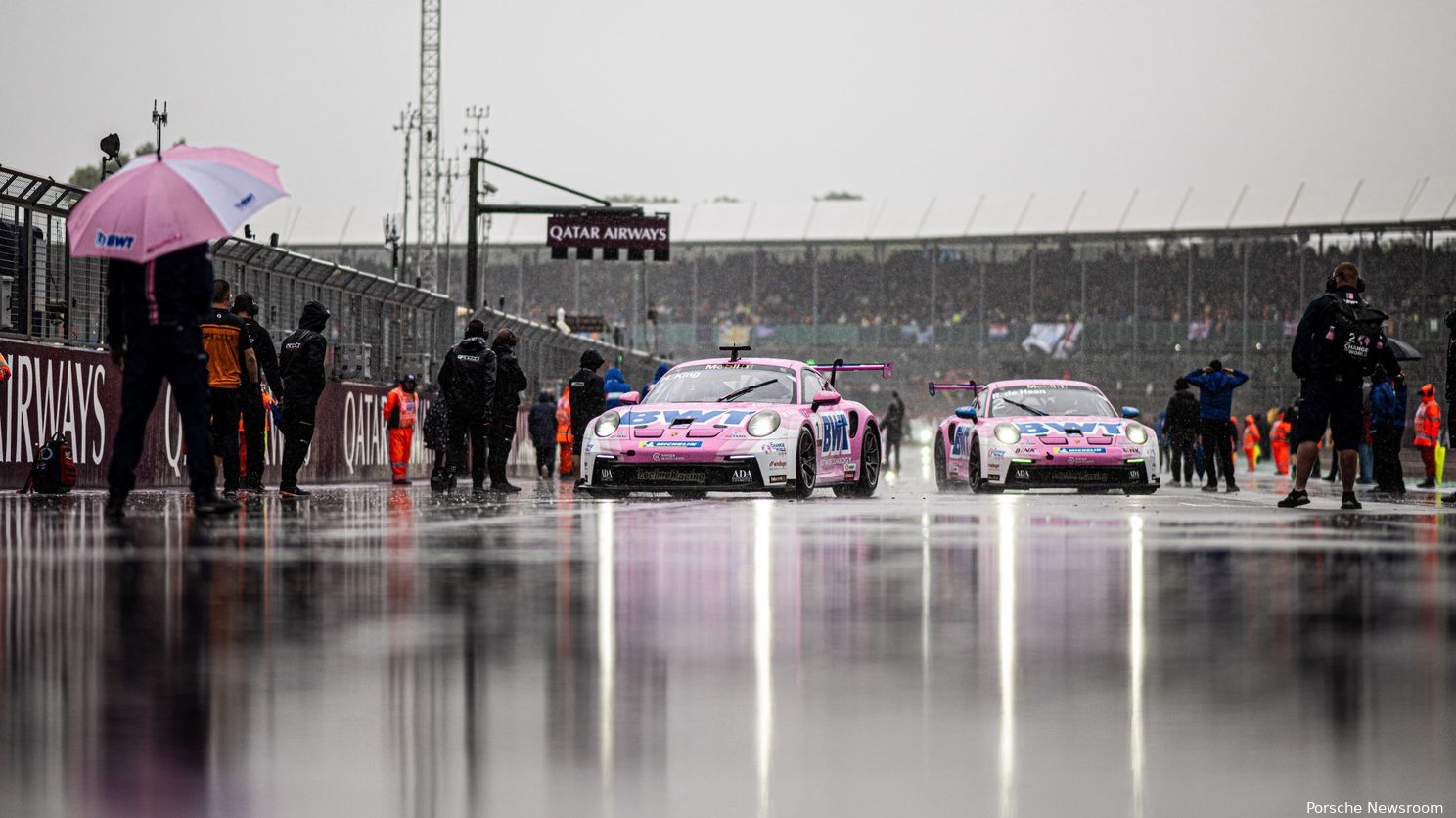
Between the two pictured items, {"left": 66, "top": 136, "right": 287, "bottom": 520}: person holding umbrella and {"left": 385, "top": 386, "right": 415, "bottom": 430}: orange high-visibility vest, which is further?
{"left": 385, "top": 386, "right": 415, "bottom": 430}: orange high-visibility vest

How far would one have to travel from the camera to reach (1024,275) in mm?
75188

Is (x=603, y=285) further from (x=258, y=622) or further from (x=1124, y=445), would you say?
(x=258, y=622)

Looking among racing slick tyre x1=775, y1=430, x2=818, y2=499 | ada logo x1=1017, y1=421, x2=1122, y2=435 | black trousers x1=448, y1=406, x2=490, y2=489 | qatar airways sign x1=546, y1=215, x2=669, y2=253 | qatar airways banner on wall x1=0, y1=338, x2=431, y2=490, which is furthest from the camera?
qatar airways sign x1=546, y1=215, x2=669, y2=253

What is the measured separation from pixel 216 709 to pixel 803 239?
73868 millimetres

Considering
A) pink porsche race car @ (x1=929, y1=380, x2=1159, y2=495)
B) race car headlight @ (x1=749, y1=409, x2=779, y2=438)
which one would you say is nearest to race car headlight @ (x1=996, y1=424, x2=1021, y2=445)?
pink porsche race car @ (x1=929, y1=380, x2=1159, y2=495)

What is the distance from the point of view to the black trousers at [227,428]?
13.3m

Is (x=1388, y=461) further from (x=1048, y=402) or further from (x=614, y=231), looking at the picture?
(x=614, y=231)

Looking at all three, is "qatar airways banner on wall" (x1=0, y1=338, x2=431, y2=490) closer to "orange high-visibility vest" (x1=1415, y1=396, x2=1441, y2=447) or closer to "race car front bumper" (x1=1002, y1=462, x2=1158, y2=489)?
"race car front bumper" (x1=1002, y1=462, x2=1158, y2=489)

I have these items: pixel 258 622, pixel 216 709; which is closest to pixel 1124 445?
pixel 258 622

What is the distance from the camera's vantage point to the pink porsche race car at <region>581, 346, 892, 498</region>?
15.1 meters

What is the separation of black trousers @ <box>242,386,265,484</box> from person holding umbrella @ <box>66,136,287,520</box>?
350 cm

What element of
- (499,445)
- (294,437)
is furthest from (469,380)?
(294,437)

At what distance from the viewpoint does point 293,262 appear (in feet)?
71.9

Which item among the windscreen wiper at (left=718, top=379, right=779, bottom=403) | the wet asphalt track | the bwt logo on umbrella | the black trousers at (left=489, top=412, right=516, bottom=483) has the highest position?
the bwt logo on umbrella
